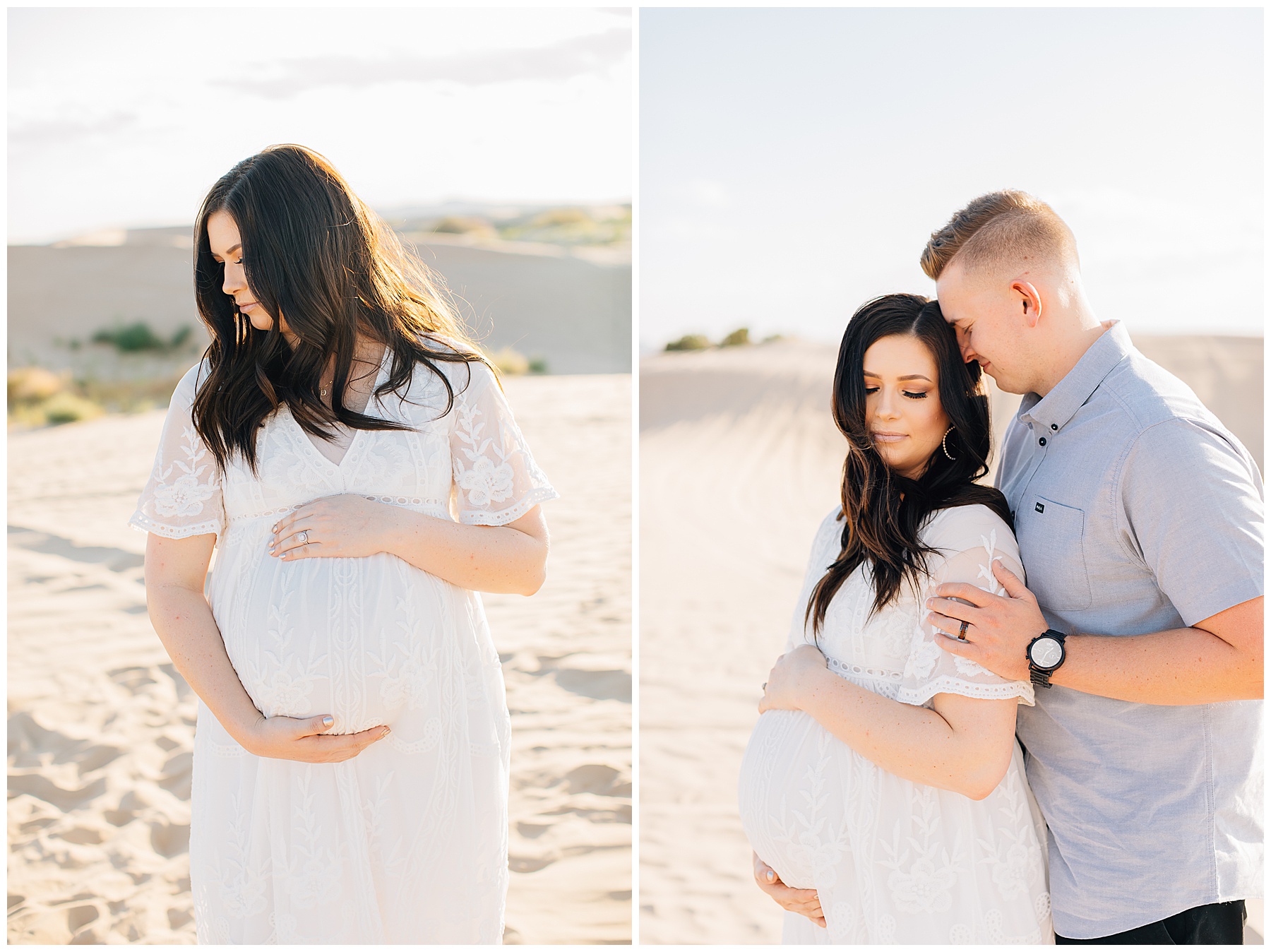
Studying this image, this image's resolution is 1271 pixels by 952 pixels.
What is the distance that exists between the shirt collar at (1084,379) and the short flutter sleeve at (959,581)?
0.30 metres

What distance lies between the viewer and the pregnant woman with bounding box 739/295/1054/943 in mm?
1884

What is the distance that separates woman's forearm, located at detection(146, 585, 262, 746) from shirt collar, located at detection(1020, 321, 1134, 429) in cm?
188

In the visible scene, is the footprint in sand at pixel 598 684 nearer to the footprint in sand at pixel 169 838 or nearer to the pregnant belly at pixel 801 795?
the footprint in sand at pixel 169 838

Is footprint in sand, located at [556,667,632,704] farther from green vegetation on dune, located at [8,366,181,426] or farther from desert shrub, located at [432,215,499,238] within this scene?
desert shrub, located at [432,215,499,238]

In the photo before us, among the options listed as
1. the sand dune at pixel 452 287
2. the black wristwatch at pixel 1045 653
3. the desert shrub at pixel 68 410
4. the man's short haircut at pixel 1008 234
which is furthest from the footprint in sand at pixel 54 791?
the sand dune at pixel 452 287

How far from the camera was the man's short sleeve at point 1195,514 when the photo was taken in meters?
1.76

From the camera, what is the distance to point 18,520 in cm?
959

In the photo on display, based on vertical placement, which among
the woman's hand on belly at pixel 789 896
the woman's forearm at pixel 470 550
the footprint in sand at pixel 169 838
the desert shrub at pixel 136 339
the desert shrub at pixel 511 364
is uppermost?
the desert shrub at pixel 136 339

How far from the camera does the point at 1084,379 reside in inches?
80.5

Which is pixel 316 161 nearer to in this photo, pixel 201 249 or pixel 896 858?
pixel 201 249

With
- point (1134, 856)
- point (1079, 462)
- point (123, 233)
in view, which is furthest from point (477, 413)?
point (123, 233)

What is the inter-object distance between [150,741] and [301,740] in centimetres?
390

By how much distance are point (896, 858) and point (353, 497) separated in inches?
55.4

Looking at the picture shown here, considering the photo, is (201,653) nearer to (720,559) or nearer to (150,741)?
(150,741)
